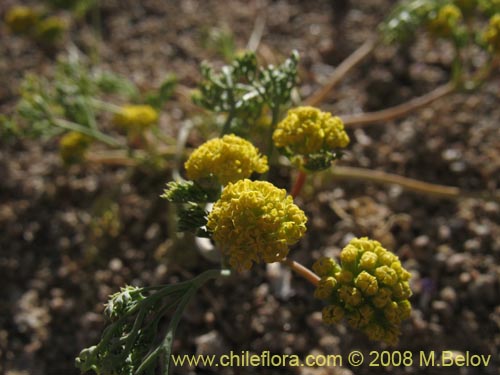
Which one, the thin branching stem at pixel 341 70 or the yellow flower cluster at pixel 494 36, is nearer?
the yellow flower cluster at pixel 494 36

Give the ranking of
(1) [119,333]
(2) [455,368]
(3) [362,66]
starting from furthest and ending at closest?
(3) [362,66] → (2) [455,368] → (1) [119,333]

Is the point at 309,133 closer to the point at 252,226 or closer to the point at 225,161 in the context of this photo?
the point at 225,161

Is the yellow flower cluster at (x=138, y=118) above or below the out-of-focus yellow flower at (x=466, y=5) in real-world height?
below

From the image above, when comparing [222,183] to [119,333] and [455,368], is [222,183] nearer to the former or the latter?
[119,333]

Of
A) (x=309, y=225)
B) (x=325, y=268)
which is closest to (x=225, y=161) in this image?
(x=325, y=268)

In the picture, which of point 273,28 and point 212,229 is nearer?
point 212,229

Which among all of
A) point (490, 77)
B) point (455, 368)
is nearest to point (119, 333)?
point (455, 368)

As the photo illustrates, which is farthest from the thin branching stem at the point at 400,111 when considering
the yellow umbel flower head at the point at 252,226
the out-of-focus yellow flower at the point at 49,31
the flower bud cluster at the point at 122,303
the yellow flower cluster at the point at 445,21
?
the out-of-focus yellow flower at the point at 49,31

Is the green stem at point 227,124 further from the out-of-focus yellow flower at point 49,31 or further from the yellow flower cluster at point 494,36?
the out-of-focus yellow flower at point 49,31
